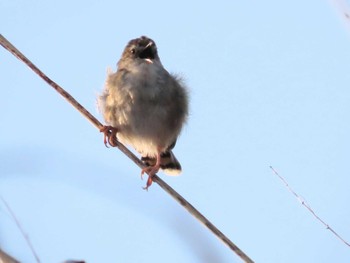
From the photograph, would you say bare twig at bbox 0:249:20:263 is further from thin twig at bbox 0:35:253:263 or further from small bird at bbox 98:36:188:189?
small bird at bbox 98:36:188:189

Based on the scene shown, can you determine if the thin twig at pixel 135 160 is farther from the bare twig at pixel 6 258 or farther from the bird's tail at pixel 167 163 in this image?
the bird's tail at pixel 167 163

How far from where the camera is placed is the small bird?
14.1ft

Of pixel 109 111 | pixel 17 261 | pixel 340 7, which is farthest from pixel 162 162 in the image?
pixel 17 261

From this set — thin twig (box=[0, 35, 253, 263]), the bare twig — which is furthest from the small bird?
the bare twig

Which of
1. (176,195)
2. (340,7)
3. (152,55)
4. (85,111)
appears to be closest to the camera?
(340,7)

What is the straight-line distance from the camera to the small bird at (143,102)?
430 centimetres

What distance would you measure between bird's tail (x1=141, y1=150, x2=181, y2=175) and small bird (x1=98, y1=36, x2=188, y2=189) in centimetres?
14

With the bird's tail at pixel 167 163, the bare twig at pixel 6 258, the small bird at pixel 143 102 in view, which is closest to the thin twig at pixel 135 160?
the bare twig at pixel 6 258

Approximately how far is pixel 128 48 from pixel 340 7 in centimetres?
281

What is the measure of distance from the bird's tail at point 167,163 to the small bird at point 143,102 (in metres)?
0.14

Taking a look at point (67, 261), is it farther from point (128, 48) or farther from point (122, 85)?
point (128, 48)

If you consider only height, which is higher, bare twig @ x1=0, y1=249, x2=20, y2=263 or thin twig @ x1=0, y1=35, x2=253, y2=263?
thin twig @ x1=0, y1=35, x2=253, y2=263

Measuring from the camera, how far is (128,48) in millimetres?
4656

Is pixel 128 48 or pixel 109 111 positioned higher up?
pixel 128 48
